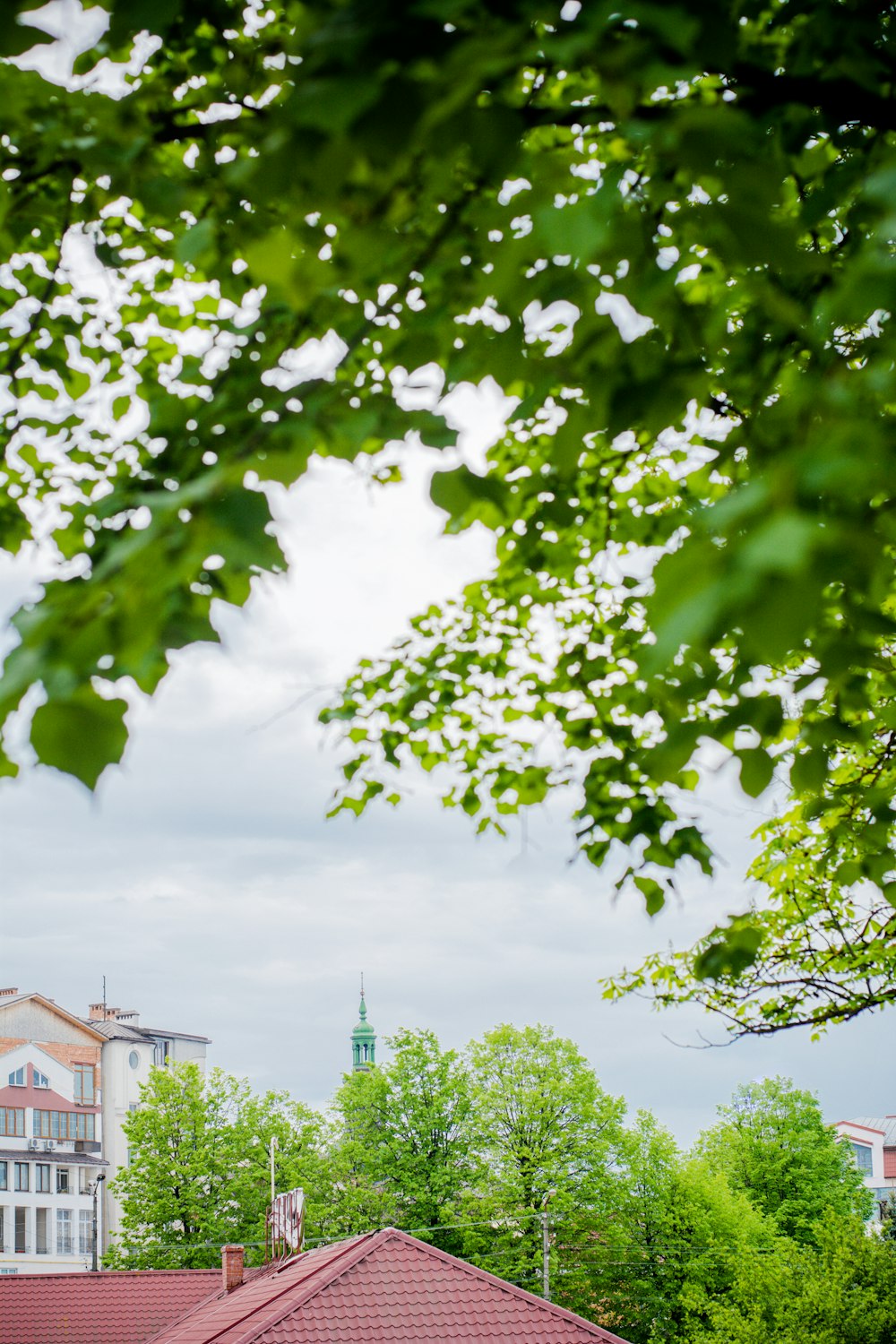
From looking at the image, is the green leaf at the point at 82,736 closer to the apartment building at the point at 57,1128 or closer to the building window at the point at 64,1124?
the apartment building at the point at 57,1128

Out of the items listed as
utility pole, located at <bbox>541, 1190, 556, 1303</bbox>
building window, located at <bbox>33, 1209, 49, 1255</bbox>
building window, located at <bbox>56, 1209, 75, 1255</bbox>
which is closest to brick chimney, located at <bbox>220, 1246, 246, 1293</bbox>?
utility pole, located at <bbox>541, 1190, 556, 1303</bbox>

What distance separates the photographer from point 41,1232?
5419cm

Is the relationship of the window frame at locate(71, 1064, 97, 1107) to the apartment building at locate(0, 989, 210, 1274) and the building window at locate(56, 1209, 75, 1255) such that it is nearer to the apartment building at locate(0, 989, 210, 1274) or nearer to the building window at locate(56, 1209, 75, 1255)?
the apartment building at locate(0, 989, 210, 1274)

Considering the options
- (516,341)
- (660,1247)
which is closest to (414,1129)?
(660,1247)

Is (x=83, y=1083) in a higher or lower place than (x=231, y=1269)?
higher

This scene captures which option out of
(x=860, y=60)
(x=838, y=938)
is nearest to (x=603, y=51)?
(x=860, y=60)

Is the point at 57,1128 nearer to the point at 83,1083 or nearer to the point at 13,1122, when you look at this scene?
the point at 13,1122

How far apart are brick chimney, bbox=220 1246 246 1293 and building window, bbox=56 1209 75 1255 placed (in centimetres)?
3887

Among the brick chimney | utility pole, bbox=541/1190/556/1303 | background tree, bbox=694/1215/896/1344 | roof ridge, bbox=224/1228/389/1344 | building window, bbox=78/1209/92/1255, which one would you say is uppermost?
roof ridge, bbox=224/1228/389/1344

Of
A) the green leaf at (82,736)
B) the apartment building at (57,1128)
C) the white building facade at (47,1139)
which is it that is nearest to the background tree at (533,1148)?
the apartment building at (57,1128)

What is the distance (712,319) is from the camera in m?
2.73

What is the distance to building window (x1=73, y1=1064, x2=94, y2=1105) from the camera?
59188mm

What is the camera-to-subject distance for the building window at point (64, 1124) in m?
56.4

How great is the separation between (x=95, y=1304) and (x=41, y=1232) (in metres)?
38.3
